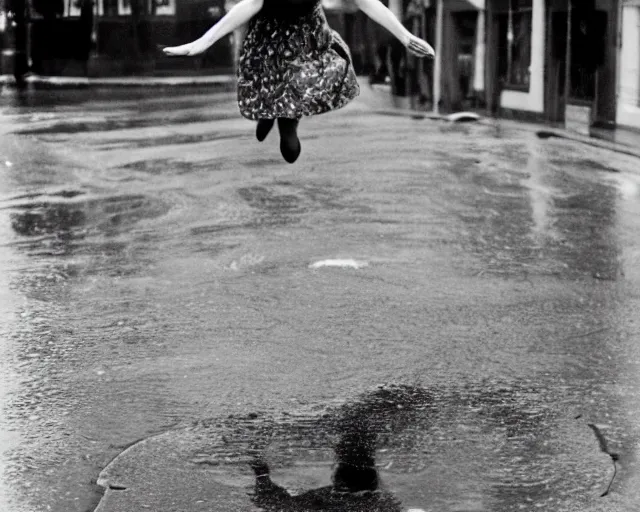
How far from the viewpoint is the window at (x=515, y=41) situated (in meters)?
27.5

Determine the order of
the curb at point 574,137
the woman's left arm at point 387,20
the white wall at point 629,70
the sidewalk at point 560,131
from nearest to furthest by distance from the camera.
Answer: the woman's left arm at point 387,20
the curb at point 574,137
the sidewalk at point 560,131
the white wall at point 629,70

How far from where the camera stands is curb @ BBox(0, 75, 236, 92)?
133 feet

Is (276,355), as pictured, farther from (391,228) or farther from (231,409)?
(391,228)

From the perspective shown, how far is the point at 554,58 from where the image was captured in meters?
26.4

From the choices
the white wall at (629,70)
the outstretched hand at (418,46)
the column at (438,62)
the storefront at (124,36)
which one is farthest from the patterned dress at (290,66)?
the storefront at (124,36)

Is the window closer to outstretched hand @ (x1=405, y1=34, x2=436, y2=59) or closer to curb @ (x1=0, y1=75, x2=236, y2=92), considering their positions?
curb @ (x1=0, y1=75, x2=236, y2=92)

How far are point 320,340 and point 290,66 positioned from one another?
2.15m

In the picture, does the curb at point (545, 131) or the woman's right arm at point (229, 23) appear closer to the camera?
the woman's right arm at point (229, 23)

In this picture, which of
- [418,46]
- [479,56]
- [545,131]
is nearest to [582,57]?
[545,131]

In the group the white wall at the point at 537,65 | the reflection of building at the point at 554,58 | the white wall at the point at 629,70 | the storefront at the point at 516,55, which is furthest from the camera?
the storefront at the point at 516,55

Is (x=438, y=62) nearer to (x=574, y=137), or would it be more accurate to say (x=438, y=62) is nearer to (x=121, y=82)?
(x=574, y=137)

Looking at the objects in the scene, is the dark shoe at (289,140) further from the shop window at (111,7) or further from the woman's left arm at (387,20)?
the shop window at (111,7)

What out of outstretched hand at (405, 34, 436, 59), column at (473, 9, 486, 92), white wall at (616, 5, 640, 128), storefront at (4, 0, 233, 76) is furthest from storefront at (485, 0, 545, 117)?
outstretched hand at (405, 34, 436, 59)

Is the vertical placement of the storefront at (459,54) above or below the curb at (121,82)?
above
